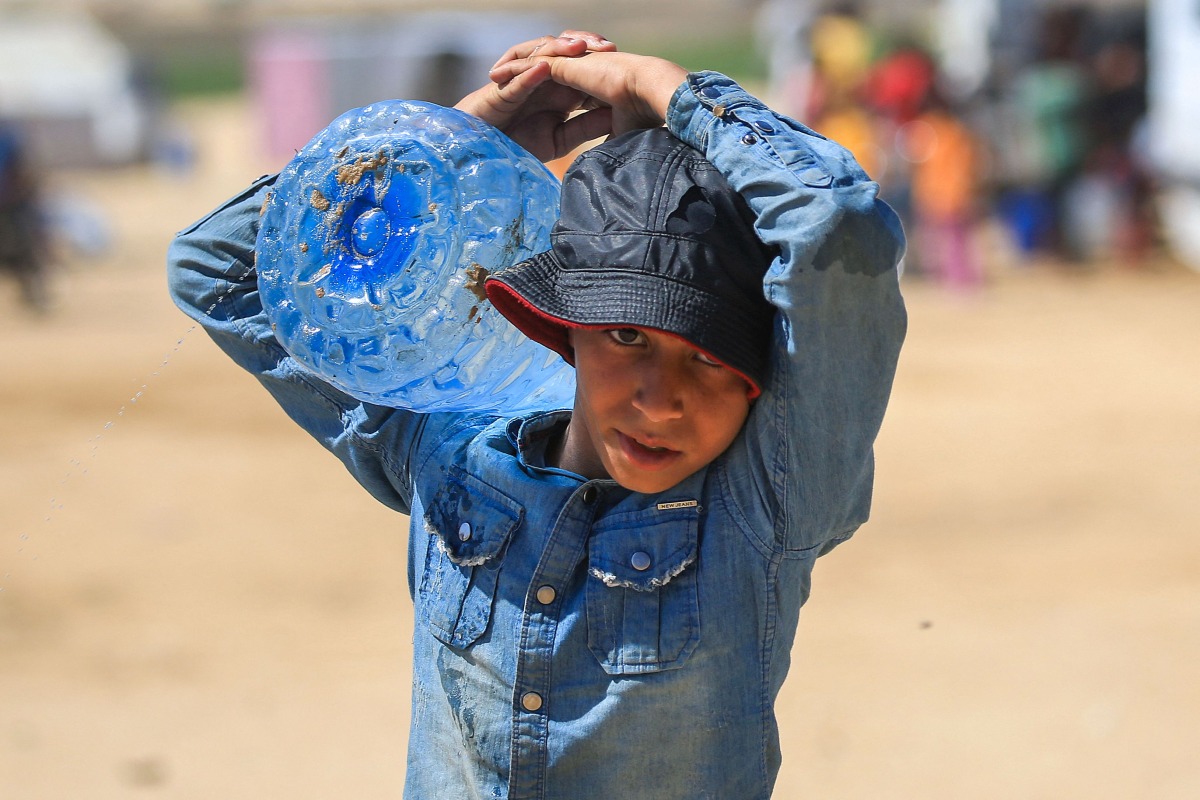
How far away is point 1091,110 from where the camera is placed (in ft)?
40.9

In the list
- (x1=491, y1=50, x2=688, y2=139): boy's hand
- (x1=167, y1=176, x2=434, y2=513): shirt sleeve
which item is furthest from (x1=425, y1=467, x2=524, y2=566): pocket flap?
(x1=491, y1=50, x2=688, y2=139): boy's hand

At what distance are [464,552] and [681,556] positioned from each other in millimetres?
289

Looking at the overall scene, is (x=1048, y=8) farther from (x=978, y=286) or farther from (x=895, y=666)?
(x=895, y=666)

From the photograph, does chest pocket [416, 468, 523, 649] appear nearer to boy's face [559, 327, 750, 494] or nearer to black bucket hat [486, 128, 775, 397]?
boy's face [559, 327, 750, 494]

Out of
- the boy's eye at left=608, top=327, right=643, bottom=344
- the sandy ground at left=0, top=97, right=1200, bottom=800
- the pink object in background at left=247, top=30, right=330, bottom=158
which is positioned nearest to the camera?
the boy's eye at left=608, top=327, right=643, bottom=344

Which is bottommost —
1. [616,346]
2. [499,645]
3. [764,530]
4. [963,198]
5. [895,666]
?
[963,198]

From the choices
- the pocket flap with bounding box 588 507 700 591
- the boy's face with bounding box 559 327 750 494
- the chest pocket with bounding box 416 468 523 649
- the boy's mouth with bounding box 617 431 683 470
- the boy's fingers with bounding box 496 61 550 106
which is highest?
the boy's fingers with bounding box 496 61 550 106

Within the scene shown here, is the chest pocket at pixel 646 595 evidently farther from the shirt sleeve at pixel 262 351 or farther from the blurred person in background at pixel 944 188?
the blurred person in background at pixel 944 188

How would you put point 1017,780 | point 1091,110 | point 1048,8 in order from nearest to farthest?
1. point 1017,780
2. point 1091,110
3. point 1048,8

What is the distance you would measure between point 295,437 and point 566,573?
576cm

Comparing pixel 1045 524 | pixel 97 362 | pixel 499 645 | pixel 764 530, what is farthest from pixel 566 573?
pixel 97 362

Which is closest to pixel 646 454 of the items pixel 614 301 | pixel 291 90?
pixel 614 301

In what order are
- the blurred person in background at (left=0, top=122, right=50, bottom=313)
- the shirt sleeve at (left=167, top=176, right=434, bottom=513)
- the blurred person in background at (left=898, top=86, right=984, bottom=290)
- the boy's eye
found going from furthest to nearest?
1. the blurred person in background at (left=0, top=122, right=50, bottom=313)
2. the blurred person in background at (left=898, top=86, right=984, bottom=290)
3. the shirt sleeve at (left=167, top=176, right=434, bottom=513)
4. the boy's eye

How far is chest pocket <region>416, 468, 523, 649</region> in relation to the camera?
1.70 m
